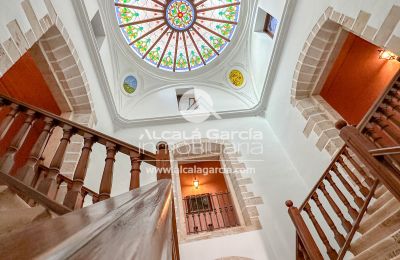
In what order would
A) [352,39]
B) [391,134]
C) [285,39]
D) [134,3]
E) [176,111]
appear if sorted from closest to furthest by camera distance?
1. [391,134]
2. [352,39]
3. [285,39]
4. [134,3]
5. [176,111]

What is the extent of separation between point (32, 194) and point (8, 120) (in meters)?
1.03

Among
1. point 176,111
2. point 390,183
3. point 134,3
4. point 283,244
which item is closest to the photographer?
point 390,183

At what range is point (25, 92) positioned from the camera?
182 inches

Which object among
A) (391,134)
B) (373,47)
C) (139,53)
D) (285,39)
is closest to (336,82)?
(373,47)

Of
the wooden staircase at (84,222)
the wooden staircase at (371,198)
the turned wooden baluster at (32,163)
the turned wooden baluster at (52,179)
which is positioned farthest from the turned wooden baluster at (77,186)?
the wooden staircase at (371,198)

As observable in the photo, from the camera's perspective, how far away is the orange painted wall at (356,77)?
5016 mm

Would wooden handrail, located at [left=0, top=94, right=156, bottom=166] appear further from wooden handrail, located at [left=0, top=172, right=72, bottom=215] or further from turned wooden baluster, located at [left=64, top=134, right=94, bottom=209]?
wooden handrail, located at [left=0, top=172, right=72, bottom=215]

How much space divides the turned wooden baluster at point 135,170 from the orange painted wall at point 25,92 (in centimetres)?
291

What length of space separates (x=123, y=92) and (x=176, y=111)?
154 cm

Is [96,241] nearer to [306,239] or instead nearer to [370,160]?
[370,160]

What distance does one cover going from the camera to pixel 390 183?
6.13 feet

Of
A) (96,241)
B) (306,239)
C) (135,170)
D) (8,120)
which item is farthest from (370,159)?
(8,120)

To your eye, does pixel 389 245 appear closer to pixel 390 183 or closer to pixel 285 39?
pixel 390 183

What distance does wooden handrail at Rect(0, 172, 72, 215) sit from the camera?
1.68 metres
